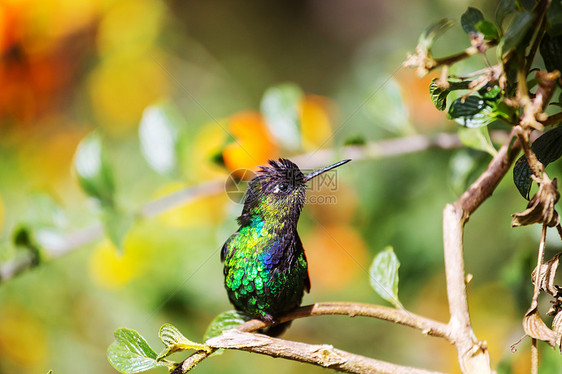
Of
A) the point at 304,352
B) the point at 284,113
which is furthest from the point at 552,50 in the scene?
the point at 284,113

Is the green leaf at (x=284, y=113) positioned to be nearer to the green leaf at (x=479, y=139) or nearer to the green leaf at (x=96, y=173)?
the green leaf at (x=96, y=173)

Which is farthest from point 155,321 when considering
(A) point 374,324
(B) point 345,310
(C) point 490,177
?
(C) point 490,177

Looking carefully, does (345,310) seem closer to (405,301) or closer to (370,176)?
(405,301)

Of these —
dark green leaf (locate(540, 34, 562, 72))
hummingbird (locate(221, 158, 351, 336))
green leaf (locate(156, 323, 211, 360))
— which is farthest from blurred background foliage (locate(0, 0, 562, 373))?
green leaf (locate(156, 323, 211, 360))

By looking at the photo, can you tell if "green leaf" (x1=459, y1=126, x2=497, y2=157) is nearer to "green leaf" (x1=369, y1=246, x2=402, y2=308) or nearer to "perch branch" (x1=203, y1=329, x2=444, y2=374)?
"green leaf" (x1=369, y1=246, x2=402, y2=308)

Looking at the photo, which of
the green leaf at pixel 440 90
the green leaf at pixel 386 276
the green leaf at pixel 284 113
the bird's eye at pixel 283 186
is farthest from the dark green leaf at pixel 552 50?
the green leaf at pixel 284 113
